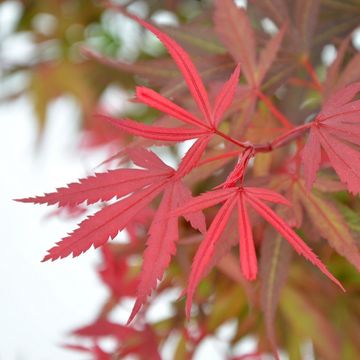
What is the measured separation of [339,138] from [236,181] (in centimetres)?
4

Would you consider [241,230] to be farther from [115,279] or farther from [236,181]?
[115,279]

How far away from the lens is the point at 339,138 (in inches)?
10.5

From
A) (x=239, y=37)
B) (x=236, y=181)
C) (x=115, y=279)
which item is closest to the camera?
(x=236, y=181)

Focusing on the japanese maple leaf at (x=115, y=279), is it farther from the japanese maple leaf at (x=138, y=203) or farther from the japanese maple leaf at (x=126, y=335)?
the japanese maple leaf at (x=138, y=203)

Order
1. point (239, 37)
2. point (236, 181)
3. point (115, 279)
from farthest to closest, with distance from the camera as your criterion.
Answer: point (115, 279), point (239, 37), point (236, 181)

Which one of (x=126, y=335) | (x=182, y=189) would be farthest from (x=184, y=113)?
(x=126, y=335)

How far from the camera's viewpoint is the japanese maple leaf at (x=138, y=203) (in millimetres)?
263

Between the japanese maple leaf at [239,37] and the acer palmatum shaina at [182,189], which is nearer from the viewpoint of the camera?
the acer palmatum shaina at [182,189]

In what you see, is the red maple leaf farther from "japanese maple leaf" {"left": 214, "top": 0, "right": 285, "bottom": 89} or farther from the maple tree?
"japanese maple leaf" {"left": 214, "top": 0, "right": 285, "bottom": 89}

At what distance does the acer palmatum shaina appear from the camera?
26cm

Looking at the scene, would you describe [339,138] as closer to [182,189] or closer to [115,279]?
[182,189]

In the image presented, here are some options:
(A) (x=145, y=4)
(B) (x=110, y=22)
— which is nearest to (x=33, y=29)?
(B) (x=110, y=22)

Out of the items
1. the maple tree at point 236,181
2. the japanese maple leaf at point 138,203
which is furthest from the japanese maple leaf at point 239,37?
the japanese maple leaf at point 138,203

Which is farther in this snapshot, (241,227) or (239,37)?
(239,37)
